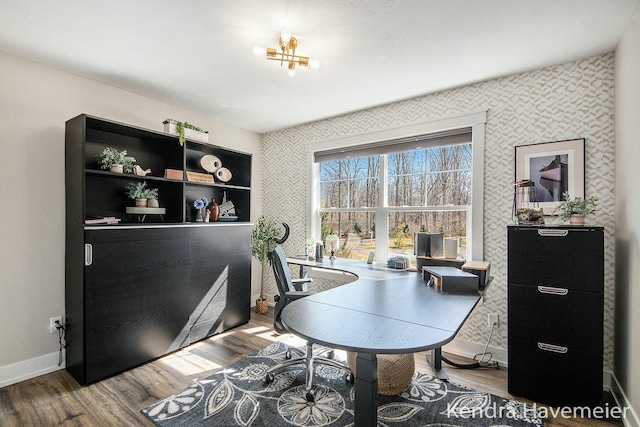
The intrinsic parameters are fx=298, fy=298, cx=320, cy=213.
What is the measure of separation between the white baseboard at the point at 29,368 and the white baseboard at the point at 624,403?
414 centimetres

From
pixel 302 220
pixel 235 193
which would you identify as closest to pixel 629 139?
pixel 302 220

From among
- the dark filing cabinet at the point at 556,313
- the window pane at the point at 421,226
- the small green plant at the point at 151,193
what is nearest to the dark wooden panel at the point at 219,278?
the small green plant at the point at 151,193

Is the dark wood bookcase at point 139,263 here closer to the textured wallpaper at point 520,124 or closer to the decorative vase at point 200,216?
the decorative vase at point 200,216

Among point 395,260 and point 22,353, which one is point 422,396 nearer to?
point 395,260

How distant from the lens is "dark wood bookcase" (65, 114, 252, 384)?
2.39m

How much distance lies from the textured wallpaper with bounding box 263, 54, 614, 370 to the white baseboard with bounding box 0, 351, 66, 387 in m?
3.65

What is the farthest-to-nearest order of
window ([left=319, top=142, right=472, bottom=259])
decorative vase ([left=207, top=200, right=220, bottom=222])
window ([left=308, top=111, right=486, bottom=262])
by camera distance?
1. decorative vase ([left=207, top=200, right=220, bottom=222])
2. window ([left=319, top=142, right=472, bottom=259])
3. window ([left=308, top=111, right=486, bottom=262])

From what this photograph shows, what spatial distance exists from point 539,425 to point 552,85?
2.54 m

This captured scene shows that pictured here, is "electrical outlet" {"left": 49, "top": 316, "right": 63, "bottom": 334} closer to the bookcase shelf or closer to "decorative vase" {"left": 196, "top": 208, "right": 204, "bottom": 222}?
the bookcase shelf

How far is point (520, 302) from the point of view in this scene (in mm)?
2168

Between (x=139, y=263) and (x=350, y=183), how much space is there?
97.6 inches

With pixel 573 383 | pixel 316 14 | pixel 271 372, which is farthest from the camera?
pixel 271 372

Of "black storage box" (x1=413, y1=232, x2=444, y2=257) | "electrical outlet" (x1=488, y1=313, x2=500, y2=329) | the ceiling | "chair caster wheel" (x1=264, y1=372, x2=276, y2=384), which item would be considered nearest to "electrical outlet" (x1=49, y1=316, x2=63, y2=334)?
"chair caster wheel" (x1=264, y1=372, x2=276, y2=384)

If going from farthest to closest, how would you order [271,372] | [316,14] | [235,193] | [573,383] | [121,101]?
[235,193]
[121,101]
[271,372]
[573,383]
[316,14]
